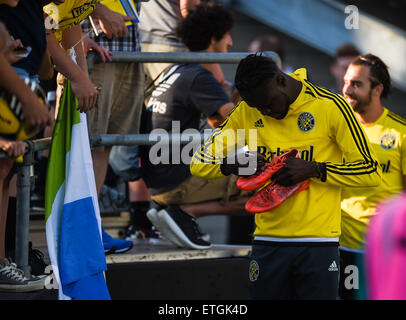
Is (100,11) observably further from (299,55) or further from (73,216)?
(299,55)

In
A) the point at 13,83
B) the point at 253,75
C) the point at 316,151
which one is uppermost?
the point at 253,75

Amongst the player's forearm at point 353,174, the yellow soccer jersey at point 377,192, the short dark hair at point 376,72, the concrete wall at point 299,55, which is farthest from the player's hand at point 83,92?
the concrete wall at point 299,55

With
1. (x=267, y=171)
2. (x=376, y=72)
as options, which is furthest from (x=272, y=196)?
(x=376, y=72)

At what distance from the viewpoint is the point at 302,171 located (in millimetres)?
3588

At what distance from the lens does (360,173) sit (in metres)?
3.66

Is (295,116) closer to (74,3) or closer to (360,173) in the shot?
(360,173)

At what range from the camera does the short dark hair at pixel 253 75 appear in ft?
11.8

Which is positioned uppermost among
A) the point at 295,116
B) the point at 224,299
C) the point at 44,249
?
the point at 295,116

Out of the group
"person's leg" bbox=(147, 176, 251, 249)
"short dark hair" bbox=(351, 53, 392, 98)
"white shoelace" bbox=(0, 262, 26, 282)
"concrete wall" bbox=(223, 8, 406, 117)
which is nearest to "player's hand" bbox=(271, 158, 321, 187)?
"white shoelace" bbox=(0, 262, 26, 282)

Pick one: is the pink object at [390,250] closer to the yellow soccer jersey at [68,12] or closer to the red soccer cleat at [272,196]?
the red soccer cleat at [272,196]

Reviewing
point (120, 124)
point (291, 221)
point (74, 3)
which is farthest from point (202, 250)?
point (74, 3)

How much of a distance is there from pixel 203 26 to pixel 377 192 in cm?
165

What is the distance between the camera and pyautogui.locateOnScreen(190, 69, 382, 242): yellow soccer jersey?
367 centimetres
